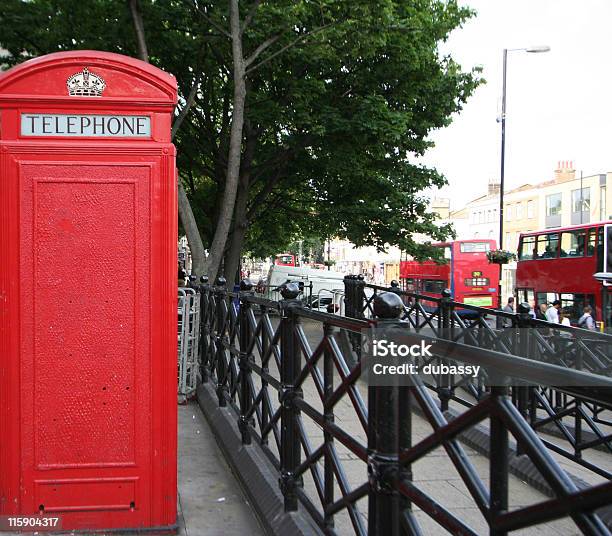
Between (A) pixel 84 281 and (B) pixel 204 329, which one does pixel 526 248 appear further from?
(A) pixel 84 281

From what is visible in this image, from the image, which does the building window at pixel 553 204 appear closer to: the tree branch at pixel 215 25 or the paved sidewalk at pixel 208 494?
the tree branch at pixel 215 25

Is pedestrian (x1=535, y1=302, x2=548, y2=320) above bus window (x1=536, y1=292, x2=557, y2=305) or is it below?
below

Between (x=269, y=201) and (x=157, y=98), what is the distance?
21093 millimetres

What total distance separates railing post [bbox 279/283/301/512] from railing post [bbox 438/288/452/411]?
307cm

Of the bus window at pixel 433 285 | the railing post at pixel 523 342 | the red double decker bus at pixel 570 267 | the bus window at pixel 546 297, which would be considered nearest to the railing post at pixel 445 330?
the railing post at pixel 523 342

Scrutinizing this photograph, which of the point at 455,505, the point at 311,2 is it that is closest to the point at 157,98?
the point at 455,505

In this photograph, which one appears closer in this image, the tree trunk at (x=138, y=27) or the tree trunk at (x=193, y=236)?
the tree trunk at (x=138, y=27)

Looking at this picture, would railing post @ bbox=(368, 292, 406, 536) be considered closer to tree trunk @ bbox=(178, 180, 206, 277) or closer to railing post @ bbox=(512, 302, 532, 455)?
railing post @ bbox=(512, 302, 532, 455)

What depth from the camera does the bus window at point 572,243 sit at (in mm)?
21953

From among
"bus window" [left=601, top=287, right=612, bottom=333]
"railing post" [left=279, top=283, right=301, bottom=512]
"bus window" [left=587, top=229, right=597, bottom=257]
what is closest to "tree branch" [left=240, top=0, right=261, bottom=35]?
"railing post" [left=279, top=283, right=301, bottom=512]

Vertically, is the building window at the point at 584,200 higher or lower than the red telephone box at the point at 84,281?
higher

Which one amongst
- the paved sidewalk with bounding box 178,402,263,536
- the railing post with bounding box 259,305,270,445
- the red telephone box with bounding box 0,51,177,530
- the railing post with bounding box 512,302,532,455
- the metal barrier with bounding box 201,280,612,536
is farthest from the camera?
the railing post with bounding box 512,302,532,455

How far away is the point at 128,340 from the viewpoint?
12.6 feet

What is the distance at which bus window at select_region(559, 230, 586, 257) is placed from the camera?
2195 centimetres
